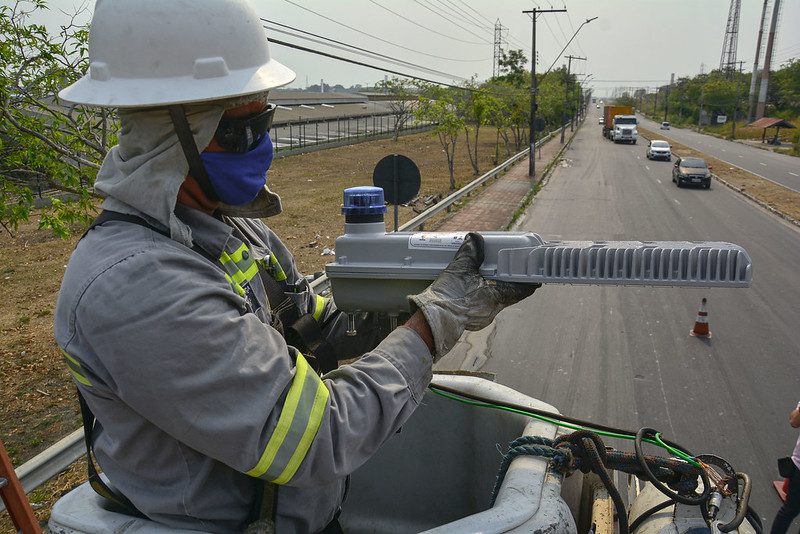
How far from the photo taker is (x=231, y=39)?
174cm

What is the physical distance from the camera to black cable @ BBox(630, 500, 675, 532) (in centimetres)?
201

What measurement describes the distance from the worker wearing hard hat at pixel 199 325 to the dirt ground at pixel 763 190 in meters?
18.5

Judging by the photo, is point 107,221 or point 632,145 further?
point 632,145

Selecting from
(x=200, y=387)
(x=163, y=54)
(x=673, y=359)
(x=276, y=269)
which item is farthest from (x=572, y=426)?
(x=673, y=359)

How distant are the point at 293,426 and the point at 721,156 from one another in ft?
136

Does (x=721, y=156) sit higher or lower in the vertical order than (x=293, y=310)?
lower

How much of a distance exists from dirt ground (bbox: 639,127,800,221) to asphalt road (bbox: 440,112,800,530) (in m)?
6.23

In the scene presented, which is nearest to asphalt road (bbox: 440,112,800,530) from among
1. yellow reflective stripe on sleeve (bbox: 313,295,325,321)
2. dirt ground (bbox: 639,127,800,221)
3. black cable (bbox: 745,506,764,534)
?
black cable (bbox: 745,506,764,534)

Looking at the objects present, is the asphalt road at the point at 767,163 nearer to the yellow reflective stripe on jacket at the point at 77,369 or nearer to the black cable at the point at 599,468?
the black cable at the point at 599,468

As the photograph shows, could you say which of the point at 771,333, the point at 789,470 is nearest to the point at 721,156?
the point at 771,333

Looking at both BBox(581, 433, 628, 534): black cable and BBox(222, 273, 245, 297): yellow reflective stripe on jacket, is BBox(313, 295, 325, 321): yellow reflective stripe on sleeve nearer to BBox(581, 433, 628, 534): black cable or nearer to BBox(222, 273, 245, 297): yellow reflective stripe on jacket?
BBox(222, 273, 245, 297): yellow reflective stripe on jacket

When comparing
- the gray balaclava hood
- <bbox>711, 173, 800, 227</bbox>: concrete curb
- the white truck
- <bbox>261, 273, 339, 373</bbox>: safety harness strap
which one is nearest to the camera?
the gray balaclava hood

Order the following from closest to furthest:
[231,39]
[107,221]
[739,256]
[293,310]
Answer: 1. [107,221]
2. [231,39]
3. [739,256]
4. [293,310]

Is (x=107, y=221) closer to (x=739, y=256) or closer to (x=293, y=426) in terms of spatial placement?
(x=293, y=426)
